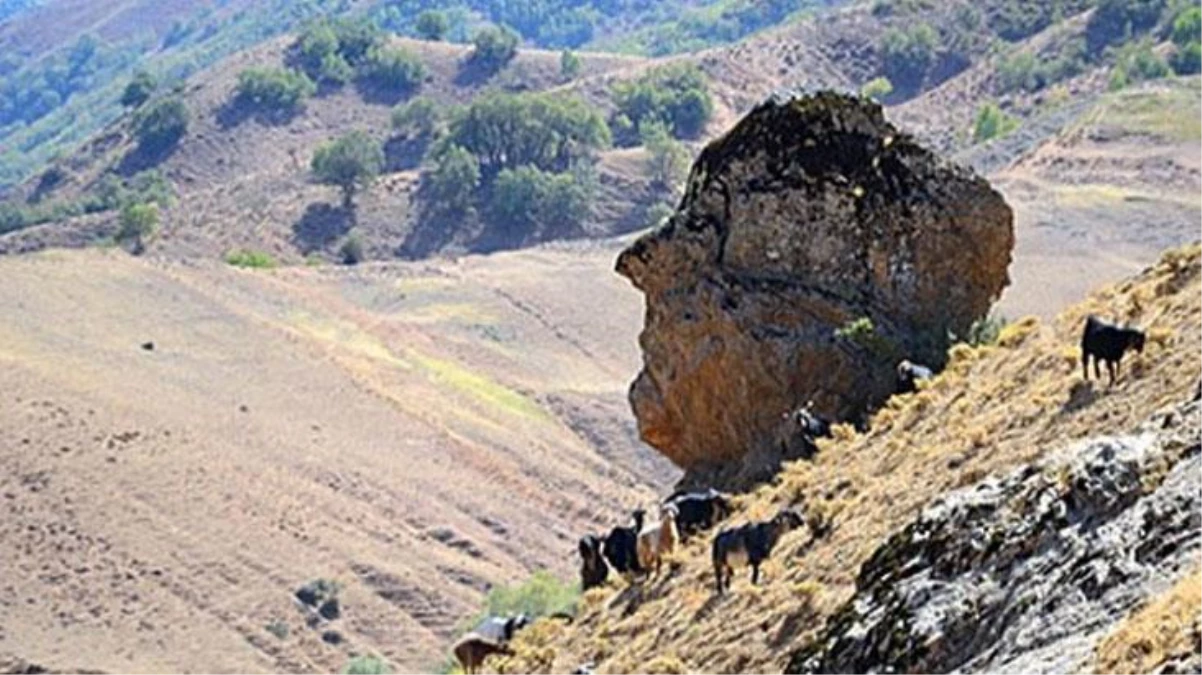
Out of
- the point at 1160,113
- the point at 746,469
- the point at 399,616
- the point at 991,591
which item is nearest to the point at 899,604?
the point at 991,591

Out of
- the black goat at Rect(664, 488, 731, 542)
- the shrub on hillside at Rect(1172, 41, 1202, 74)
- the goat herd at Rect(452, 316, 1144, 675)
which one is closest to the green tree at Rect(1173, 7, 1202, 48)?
the shrub on hillside at Rect(1172, 41, 1202, 74)

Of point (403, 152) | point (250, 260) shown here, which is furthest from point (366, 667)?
point (403, 152)

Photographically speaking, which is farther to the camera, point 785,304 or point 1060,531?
point 785,304

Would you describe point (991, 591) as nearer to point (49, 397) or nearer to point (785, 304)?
point (785, 304)

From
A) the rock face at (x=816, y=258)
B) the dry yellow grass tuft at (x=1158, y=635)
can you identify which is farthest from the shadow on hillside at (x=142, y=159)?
the dry yellow grass tuft at (x=1158, y=635)

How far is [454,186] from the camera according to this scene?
165 meters

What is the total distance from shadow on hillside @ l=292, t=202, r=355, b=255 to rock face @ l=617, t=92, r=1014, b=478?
127775mm

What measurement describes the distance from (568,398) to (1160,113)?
45832mm

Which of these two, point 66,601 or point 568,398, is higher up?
point 66,601

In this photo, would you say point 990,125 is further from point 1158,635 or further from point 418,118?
point 1158,635

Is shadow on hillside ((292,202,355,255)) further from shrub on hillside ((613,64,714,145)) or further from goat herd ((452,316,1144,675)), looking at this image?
goat herd ((452,316,1144,675))

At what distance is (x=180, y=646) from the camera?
64688 mm

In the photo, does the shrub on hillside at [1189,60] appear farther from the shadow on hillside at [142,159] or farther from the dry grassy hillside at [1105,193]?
the shadow on hillside at [142,159]

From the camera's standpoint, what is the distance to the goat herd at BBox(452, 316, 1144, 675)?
19.6 m
